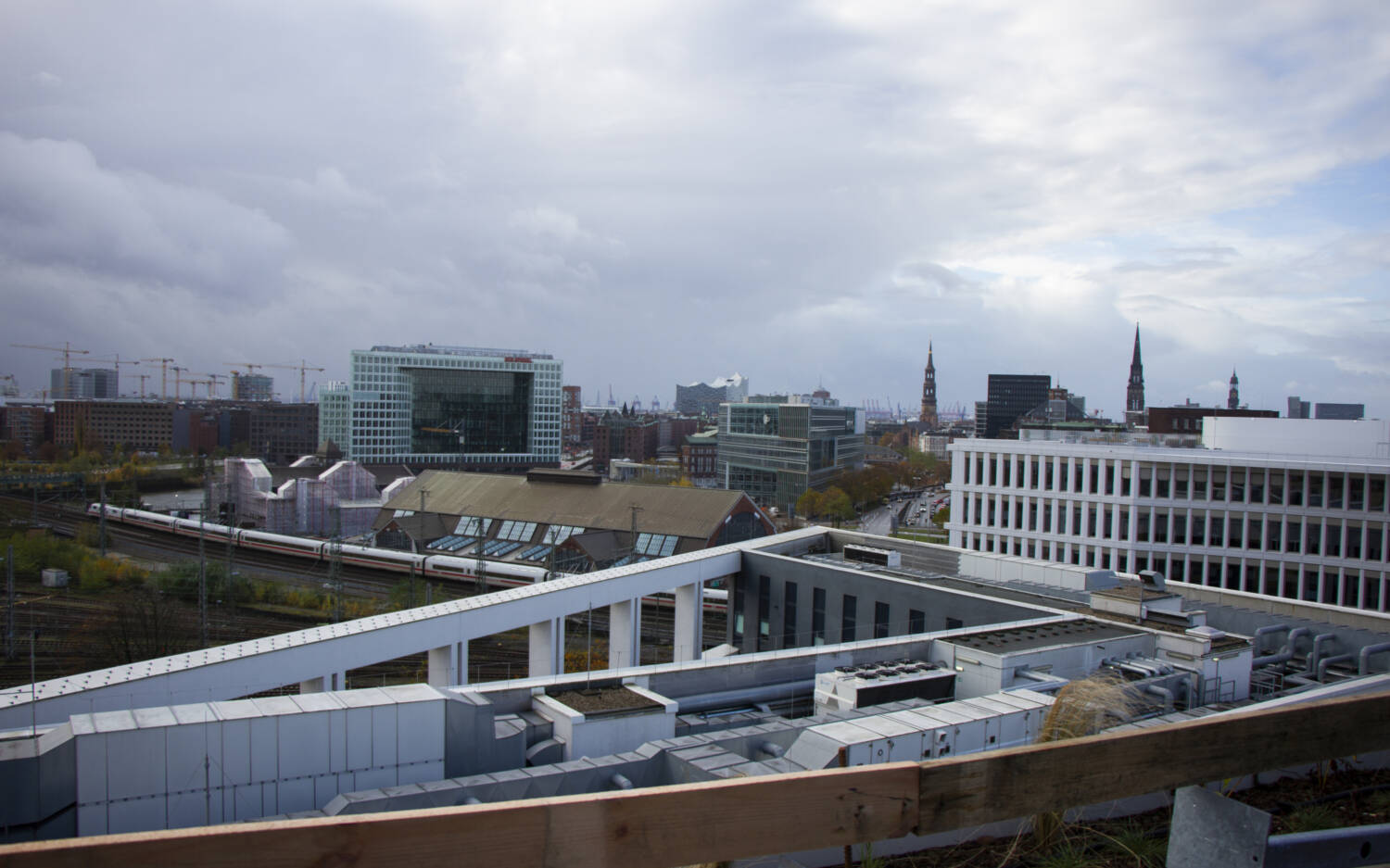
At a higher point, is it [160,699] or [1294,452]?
[1294,452]

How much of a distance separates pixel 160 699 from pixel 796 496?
6523 cm

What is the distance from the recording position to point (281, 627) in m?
28.9

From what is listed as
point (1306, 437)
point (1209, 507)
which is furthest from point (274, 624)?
point (1306, 437)

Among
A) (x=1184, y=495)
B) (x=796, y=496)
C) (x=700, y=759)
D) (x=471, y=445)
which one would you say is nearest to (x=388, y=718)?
(x=700, y=759)

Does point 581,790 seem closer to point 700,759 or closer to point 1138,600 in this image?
point 700,759

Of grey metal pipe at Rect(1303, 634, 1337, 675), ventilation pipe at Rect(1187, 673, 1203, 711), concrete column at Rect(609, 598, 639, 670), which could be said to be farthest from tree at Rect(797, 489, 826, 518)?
ventilation pipe at Rect(1187, 673, 1203, 711)

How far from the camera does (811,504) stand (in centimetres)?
6912

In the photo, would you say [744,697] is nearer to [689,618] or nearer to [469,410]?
[689,618]

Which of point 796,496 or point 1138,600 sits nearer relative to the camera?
point 1138,600

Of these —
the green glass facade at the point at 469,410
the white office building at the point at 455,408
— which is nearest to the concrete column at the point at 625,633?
the white office building at the point at 455,408

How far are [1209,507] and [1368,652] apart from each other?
20.0m

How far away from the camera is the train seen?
37.9m

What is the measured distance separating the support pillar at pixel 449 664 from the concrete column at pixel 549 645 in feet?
5.46

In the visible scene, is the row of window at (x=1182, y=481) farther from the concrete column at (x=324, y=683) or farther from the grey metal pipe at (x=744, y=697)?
the concrete column at (x=324, y=683)
